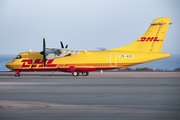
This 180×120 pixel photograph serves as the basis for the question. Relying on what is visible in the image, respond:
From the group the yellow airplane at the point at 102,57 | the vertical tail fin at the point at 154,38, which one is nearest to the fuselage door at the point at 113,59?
the yellow airplane at the point at 102,57

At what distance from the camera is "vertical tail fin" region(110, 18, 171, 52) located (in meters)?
32.9

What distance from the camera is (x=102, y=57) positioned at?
33.2 metres

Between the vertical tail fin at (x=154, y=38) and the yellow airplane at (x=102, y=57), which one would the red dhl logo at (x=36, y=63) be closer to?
the yellow airplane at (x=102, y=57)

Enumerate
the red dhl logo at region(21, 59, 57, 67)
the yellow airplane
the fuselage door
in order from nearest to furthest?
the yellow airplane, the fuselage door, the red dhl logo at region(21, 59, 57, 67)

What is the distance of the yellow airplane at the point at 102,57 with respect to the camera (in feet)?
106

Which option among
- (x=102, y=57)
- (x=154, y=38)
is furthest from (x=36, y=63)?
(x=154, y=38)

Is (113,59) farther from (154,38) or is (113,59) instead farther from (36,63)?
(36,63)

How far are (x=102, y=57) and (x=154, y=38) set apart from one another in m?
7.10

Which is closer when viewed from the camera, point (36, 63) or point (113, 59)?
point (113, 59)

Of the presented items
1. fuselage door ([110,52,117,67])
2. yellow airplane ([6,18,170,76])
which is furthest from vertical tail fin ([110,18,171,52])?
fuselage door ([110,52,117,67])

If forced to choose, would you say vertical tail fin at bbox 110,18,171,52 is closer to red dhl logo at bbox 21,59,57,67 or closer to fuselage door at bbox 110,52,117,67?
fuselage door at bbox 110,52,117,67

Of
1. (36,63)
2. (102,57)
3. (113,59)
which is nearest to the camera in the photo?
(113,59)

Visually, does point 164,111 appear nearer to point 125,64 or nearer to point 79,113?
point 79,113

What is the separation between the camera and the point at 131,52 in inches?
1281
